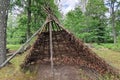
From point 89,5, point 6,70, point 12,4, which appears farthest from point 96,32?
point 6,70

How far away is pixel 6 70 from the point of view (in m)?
9.90

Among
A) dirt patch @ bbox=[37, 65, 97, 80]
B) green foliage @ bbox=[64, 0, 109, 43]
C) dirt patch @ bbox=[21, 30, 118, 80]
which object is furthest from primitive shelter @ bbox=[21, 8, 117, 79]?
green foliage @ bbox=[64, 0, 109, 43]

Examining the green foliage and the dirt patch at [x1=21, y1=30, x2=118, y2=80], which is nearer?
the dirt patch at [x1=21, y1=30, x2=118, y2=80]

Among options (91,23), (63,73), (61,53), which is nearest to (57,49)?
(61,53)

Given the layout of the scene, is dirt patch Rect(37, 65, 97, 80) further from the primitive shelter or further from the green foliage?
the green foliage

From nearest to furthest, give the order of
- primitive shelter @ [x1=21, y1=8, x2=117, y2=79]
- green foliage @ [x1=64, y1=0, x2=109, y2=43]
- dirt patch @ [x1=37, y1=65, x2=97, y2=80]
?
primitive shelter @ [x1=21, y1=8, x2=117, y2=79] < dirt patch @ [x1=37, y1=65, x2=97, y2=80] < green foliage @ [x1=64, y1=0, x2=109, y2=43]

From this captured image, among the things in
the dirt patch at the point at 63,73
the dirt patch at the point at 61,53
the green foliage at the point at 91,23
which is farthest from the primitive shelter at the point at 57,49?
the green foliage at the point at 91,23

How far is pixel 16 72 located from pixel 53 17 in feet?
9.26

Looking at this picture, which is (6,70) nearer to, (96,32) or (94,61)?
(94,61)

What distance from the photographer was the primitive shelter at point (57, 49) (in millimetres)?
8038

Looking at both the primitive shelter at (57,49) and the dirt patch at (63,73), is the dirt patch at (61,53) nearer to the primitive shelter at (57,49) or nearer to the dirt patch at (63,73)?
the primitive shelter at (57,49)

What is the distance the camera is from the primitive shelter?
8.04 m

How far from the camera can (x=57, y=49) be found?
877cm

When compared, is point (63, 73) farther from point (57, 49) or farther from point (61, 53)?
point (57, 49)
